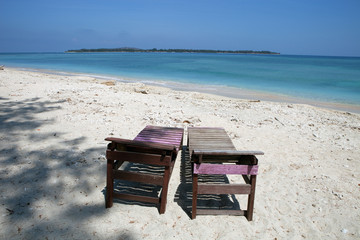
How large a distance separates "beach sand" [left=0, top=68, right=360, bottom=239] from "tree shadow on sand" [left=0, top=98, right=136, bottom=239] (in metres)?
0.01

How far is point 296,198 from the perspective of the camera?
3.53 metres

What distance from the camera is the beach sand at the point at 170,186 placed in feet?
9.21

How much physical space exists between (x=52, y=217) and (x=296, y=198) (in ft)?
11.1

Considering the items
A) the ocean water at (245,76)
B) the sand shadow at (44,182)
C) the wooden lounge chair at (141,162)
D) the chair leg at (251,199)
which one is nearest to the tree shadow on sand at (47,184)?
the sand shadow at (44,182)

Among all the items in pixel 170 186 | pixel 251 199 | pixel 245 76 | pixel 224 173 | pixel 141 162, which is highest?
pixel 245 76

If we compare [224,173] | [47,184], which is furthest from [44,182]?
[224,173]

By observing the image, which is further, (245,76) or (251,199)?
(245,76)

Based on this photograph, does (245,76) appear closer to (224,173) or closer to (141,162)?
(224,173)

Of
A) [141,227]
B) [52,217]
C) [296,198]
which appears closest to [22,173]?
[52,217]

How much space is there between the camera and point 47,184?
345 centimetres

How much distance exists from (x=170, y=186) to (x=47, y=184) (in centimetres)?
185

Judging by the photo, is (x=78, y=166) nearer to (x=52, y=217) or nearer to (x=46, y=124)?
(x=52, y=217)

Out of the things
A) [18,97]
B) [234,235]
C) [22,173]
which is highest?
[18,97]

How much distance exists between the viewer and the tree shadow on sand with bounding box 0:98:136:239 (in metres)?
2.69
